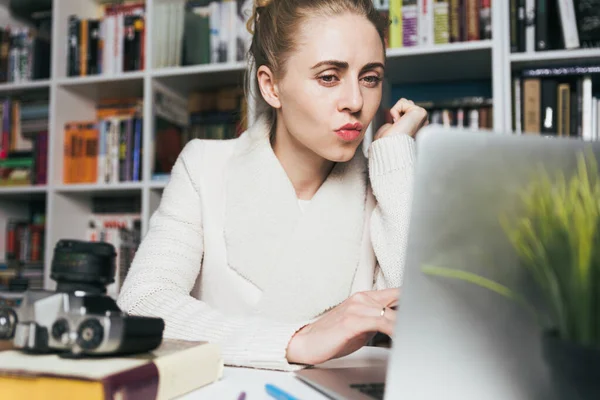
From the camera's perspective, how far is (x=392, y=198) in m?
1.14

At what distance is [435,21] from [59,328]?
170 cm

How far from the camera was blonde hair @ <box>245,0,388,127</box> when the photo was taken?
1212 mm

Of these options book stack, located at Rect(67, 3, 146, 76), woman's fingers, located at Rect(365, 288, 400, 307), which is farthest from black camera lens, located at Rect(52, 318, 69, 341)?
book stack, located at Rect(67, 3, 146, 76)

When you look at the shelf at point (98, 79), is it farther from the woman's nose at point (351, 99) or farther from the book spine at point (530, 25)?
the book spine at point (530, 25)

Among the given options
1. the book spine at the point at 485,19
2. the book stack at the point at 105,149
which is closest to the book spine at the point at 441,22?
the book spine at the point at 485,19

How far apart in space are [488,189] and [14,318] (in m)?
0.44

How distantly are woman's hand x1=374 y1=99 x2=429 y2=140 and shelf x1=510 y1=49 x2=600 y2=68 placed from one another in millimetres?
710

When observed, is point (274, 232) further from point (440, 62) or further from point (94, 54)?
point (94, 54)

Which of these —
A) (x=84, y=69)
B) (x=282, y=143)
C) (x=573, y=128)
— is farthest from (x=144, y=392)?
(x=84, y=69)

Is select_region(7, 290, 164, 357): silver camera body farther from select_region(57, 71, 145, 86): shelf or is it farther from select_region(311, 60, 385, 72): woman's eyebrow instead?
select_region(57, 71, 145, 86): shelf

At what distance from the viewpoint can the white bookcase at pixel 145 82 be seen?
1805mm

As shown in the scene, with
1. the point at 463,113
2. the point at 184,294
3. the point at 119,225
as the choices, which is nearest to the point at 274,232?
the point at 184,294

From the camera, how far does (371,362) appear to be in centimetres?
74

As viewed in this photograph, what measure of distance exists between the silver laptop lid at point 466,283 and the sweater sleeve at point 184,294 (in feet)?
1.09
